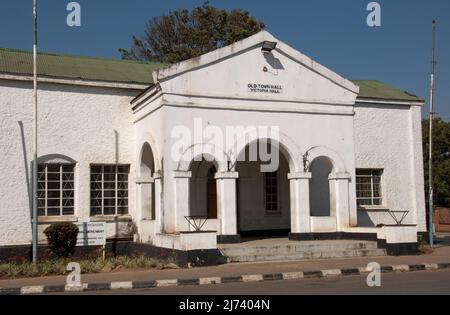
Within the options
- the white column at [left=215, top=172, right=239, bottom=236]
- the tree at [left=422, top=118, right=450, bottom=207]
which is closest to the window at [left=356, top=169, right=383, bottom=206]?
the white column at [left=215, top=172, right=239, bottom=236]

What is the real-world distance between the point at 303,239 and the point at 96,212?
21.6ft

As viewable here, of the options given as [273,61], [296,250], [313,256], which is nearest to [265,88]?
[273,61]

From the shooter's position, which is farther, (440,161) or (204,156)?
(440,161)

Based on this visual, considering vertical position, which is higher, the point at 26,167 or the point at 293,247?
the point at 26,167

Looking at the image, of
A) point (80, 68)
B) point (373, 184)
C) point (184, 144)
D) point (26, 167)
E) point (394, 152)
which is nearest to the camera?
point (184, 144)

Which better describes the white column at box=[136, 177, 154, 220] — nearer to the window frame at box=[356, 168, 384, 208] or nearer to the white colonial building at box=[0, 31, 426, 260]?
the white colonial building at box=[0, 31, 426, 260]

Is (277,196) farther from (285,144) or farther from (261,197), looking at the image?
(285,144)

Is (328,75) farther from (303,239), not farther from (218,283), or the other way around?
(218,283)

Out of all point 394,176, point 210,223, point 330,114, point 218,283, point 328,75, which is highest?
point 328,75

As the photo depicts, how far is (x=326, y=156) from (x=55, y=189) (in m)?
8.48

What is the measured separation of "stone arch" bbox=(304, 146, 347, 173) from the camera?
1867 centimetres

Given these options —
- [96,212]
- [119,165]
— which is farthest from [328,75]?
[96,212]

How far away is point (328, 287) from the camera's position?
11.5 metres

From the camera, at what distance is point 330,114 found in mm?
19156
